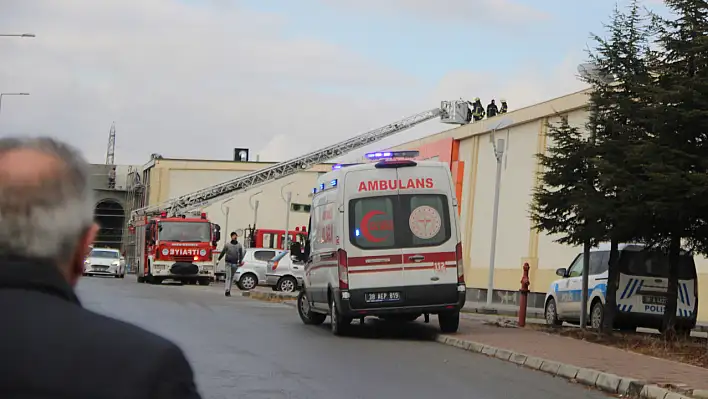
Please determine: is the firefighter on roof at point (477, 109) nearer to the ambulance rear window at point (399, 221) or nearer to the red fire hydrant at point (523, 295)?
the red fire hydrant at point (523, 295)

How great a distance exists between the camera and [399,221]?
17.6m

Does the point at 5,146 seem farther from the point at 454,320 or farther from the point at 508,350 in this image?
the point at 454,320

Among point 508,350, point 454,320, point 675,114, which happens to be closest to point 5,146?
point 508,350

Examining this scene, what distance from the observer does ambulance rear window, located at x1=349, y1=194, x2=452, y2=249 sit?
690 inches

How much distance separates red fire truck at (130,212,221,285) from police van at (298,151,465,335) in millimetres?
26997

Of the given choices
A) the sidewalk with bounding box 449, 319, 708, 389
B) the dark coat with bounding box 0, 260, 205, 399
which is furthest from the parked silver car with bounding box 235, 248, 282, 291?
the dark coat with bounding box 0, 260, 205, 399

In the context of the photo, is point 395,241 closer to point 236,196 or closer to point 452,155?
point 452,155

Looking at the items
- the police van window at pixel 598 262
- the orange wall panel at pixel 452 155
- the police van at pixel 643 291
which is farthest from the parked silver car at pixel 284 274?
the police van at pixel 643 291

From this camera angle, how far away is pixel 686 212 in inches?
640

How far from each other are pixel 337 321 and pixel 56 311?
1570 centimetres

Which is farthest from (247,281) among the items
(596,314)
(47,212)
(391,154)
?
(47,212)

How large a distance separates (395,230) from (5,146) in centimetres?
1509

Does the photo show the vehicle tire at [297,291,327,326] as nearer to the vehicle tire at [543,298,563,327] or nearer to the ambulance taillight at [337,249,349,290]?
the ambulance taillight at [337,249,349,290]

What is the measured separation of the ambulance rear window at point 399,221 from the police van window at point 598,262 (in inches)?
223
